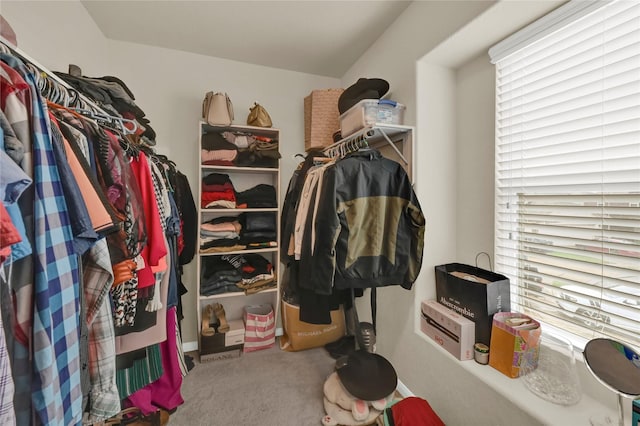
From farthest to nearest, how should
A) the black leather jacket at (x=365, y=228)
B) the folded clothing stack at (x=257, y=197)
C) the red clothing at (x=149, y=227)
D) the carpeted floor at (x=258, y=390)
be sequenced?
the folded clothing stack at (x=257, y=197)
the carpeted floor at (x=258, y=390)
the black leather jacket at (x=365, y=228)
the red clothing at (x=149, y=227)

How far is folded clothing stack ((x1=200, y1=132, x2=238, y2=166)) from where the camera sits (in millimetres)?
2080

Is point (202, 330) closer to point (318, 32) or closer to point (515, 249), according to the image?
point (515, 249)

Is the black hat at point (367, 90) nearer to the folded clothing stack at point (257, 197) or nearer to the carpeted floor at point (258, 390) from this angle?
the folded clothing stack at point (257, 197)

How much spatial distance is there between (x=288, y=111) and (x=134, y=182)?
1.84 metres

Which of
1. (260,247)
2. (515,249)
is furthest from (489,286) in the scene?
(260,247)

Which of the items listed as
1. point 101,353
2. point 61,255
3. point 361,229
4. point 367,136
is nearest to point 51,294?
point 61,255

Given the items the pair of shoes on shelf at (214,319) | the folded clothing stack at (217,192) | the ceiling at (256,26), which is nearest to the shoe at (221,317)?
the pair of shoes on shelf at (214,319)

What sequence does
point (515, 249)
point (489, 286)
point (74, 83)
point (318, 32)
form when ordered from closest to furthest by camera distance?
1. point (74, 83)
2. point (489, 286)
3. point (515, 249)
4. point (318, 32)

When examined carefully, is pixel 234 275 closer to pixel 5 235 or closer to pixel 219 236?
pixel 219 236

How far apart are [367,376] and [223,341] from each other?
1208mm

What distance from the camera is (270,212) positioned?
2.39 m

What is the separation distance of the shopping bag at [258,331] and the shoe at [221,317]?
6.6 inches

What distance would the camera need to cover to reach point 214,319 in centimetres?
228

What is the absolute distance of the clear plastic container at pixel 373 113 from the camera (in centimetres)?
162
